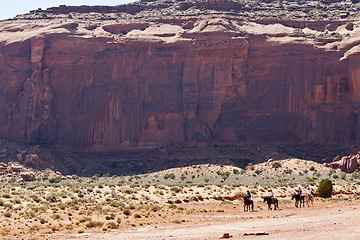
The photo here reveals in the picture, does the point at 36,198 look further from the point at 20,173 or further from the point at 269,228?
the point at 20,173

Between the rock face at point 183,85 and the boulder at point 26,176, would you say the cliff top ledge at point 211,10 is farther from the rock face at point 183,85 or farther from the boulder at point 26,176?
the boulder at point 26,176

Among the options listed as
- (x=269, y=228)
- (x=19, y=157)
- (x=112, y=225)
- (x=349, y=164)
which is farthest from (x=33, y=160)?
(x=269, y=228)

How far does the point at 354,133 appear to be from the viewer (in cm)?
5797

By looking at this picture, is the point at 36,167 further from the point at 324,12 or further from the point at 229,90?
the point at 324,12

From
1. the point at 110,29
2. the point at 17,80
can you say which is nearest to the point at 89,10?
the point at 110,29

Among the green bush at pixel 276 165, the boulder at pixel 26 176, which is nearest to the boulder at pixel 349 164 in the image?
the green bush at pixel 276 165

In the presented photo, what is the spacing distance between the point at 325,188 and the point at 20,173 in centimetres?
2642

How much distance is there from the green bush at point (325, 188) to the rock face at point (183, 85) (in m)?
17.8

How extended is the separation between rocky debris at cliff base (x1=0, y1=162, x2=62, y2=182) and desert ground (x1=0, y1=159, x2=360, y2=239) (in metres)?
1.49

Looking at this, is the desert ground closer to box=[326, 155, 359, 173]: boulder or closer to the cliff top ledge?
box=[326, 155, 359, 173]: boulder

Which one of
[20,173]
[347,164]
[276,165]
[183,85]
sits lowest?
[20,173]

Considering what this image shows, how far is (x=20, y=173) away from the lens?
53.6m

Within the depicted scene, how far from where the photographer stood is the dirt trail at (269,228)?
21219mm

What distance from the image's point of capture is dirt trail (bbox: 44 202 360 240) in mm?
21219
